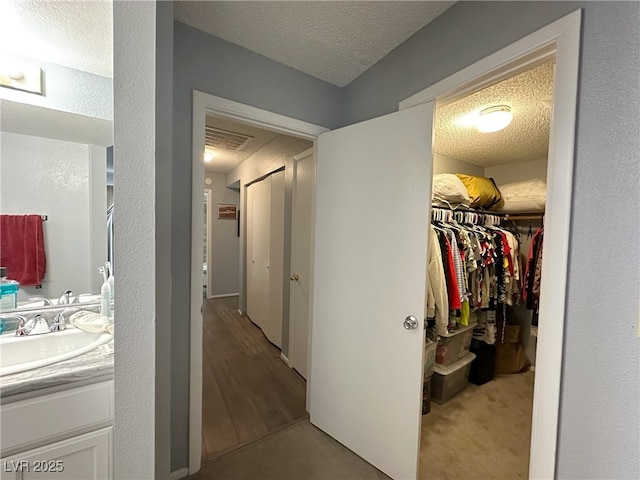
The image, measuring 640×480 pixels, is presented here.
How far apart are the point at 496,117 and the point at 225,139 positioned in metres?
2.68

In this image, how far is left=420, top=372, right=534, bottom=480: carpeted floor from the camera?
1520 mm

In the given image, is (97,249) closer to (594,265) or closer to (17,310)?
(17,310)

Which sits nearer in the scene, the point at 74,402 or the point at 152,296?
the point at 152,296

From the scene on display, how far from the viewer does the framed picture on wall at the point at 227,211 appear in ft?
16.9

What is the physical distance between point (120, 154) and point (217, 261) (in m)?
4.79

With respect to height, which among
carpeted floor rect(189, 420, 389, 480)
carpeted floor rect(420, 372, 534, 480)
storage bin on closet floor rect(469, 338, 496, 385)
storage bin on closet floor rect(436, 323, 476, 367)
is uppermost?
storage bin on closet floor rect(436, 323, 476, 367)

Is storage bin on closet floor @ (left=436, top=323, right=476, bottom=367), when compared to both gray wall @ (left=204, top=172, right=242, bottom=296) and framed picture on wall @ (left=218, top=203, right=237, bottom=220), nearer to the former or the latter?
gray wall @ (left=204, top=172, right=242, bottom=296)

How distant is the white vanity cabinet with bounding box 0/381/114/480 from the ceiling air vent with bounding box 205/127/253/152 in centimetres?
254

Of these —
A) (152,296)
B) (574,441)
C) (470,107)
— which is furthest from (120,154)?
(470,107)

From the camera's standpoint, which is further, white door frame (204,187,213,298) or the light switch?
white door frame (204,187,213,298)

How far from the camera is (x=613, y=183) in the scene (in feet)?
2.49

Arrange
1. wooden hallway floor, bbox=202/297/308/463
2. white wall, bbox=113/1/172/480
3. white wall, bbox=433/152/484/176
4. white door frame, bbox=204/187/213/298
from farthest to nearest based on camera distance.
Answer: white door frame, bbox=204/187/213/298
white wall, bbox=433/152/484/176
wooden hallway floor, bbox=202/297/308/463
white wall, bbox=113/1/172/480

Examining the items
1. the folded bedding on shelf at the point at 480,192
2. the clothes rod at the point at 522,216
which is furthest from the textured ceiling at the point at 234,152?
the clothes rod at the point at 522,216

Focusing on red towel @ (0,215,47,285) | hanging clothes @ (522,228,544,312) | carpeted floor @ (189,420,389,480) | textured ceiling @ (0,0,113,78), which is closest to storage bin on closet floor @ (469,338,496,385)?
hanging clothes @ (522,228,544,312)
